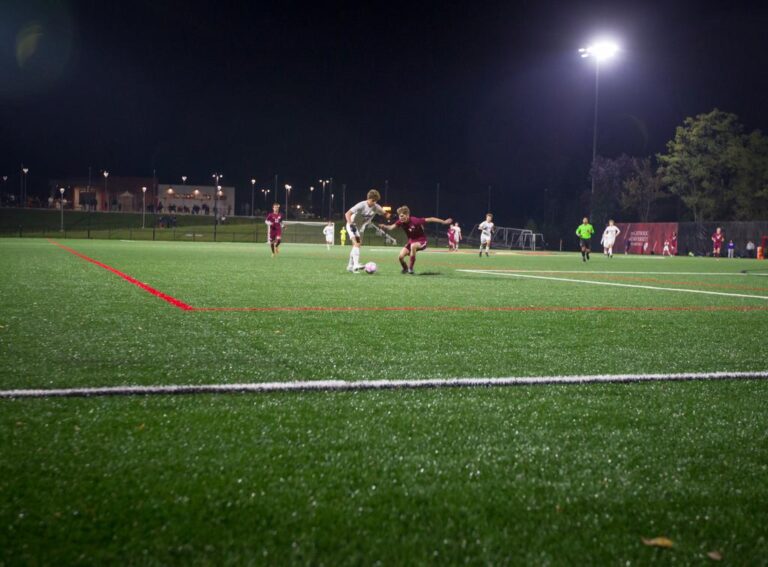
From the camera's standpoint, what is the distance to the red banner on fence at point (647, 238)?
2082 inches

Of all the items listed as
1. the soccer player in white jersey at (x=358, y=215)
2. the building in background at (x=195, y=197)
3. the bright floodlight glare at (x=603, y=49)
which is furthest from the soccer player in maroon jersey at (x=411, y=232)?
the building in background at (x=195, y=197)

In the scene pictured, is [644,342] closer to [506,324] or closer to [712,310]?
[506,324]

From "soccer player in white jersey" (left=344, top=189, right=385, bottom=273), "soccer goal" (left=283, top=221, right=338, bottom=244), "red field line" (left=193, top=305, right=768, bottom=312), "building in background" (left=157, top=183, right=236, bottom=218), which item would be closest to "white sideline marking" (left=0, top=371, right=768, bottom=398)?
"red field line" (left=193, top=305, right=768, bottom=312)

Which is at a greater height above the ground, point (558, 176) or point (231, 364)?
point (558, 176)

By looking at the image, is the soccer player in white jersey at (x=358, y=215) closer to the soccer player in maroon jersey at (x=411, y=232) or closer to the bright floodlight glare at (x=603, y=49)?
Result: the soccer player in maroon jersey at (x=411, y=232)

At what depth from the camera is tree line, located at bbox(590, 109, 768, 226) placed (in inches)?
2368

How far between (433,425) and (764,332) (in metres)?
5.06

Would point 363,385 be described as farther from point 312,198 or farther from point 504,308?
point 312,198

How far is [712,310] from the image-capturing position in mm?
8984

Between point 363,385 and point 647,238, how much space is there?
5571 centimetres

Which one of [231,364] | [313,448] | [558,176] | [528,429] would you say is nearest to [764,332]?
[528,429]

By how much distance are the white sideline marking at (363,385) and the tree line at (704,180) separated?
54.4m

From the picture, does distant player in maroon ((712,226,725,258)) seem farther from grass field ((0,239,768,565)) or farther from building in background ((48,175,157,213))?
building in background ((48,175,157,213))

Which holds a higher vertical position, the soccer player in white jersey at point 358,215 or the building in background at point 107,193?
the building in background at point 107,193
